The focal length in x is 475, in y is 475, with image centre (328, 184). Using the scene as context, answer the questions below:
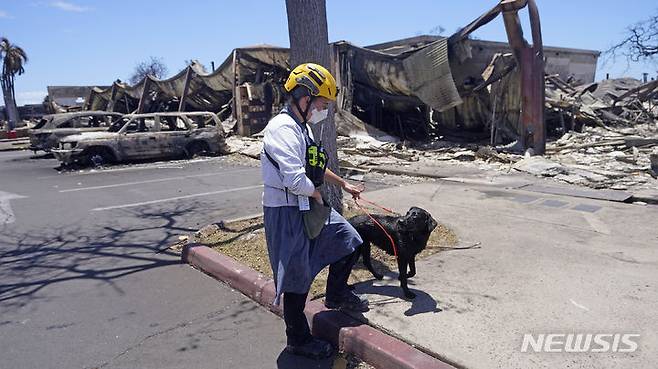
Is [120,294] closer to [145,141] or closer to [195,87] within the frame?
[145,141]

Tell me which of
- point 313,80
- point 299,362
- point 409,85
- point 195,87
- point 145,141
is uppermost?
point 195,87

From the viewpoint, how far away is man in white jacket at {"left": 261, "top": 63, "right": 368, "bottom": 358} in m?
2.85

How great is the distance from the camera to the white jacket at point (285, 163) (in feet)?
9.18

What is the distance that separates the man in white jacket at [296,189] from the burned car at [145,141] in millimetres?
12313

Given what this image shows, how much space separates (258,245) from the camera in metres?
5.16

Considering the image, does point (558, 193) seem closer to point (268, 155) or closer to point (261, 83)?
point (268, 155)

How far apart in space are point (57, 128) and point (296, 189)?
1584 cm

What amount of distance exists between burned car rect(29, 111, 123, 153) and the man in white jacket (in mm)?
14627

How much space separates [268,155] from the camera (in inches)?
116

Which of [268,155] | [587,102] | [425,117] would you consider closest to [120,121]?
[425,117]

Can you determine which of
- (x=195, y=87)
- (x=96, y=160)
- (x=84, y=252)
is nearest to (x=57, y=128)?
(x=96, y=160)

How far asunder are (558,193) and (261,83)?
1459 cm

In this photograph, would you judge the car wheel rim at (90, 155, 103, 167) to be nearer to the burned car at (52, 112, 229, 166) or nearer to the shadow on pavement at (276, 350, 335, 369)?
the burned car at (52, 112, 229, 166)

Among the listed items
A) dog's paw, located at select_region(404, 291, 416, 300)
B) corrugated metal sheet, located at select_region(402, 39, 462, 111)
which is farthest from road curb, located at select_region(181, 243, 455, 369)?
corrugated metal sheet, located at select_region(402, 39, 462, 111)
